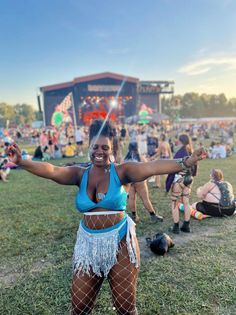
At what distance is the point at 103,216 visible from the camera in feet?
7.68

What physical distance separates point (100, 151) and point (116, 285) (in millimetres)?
1086

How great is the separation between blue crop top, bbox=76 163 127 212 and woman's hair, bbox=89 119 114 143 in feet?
1.05

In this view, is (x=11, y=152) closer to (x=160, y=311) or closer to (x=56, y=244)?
(x=160, y=311)

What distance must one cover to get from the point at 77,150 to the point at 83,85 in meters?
21.9

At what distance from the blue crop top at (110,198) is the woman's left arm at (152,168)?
74mm

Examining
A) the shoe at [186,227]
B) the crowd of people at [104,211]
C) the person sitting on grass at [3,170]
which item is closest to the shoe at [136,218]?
the shoe at [186,227]

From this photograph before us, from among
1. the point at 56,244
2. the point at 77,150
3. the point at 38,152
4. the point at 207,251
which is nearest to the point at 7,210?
the point at 56,244

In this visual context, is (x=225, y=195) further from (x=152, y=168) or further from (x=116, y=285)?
(x=116, y=285)

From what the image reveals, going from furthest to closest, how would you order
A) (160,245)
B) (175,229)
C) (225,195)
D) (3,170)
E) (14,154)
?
(3,170)
(225,195)
(175,229)
(160,245)
(14,154)

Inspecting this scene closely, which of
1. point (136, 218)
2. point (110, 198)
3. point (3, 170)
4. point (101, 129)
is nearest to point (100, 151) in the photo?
point (101, 129)

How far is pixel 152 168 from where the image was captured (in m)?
2.32

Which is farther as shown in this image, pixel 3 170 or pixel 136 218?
pixel 3 170

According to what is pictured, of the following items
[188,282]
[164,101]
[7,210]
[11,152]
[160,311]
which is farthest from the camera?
[164,101]

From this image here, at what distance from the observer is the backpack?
19.7 ft
